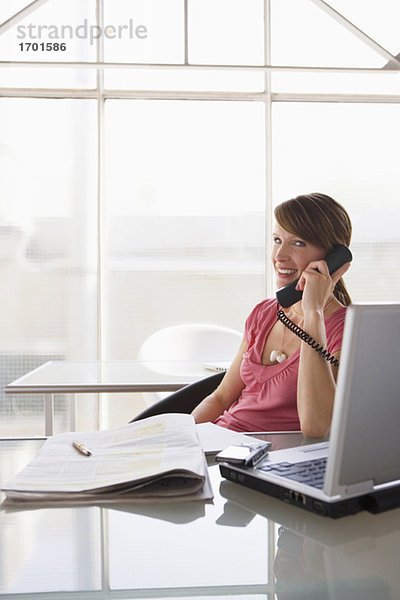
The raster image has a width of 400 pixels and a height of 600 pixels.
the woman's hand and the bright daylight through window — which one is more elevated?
the bright daylight through window

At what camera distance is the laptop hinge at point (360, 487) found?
2.88 feet

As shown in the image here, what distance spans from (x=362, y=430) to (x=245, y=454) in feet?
0.98

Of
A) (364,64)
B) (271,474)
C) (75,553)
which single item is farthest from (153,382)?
(364,64)

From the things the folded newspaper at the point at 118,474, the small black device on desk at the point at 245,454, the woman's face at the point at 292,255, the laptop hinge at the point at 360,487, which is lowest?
the folded newspaper at the point at 118,474

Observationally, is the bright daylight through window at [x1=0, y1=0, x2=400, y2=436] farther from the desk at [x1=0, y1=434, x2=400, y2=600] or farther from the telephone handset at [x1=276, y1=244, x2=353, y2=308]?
the desk at [x1=0, y1=434, x2=400, y2=600]

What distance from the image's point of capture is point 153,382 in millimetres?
2584

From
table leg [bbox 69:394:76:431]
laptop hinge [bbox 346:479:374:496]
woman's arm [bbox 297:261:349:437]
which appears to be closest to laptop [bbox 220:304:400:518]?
laptop hinge [bbox 346:479:374:496]

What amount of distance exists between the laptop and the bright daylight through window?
4.01 metres

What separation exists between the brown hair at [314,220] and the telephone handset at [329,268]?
34 mm

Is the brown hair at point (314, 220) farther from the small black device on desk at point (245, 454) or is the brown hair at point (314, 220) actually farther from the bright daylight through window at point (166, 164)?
the bright daylight through window at point (166, 164)

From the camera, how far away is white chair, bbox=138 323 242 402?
4.09 m

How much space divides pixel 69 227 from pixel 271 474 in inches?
160

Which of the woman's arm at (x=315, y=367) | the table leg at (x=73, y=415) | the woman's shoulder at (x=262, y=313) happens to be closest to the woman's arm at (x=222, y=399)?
the woman's shoulder at (x=262, y=313)

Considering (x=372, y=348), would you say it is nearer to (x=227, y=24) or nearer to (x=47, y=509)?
(x=47, y=509)
